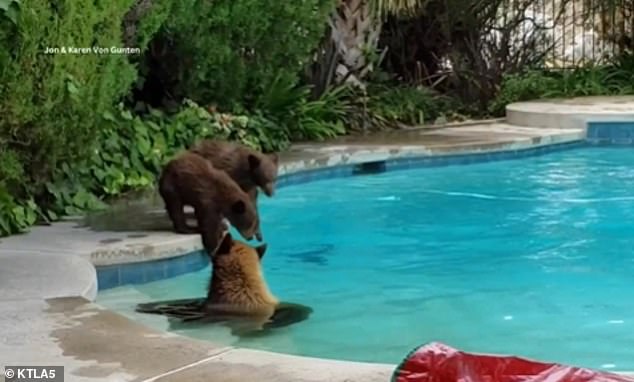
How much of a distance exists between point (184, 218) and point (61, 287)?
160 centimetres

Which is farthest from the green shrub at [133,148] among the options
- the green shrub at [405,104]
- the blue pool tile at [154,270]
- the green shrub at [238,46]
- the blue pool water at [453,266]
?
the green shrub at [405,104]

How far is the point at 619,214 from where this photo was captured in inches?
323

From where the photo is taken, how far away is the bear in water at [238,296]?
16.7ft

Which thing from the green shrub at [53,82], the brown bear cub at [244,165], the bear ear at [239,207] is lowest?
the bear ear at [239,207]

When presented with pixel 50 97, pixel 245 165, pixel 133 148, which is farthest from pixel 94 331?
pixel 133 148

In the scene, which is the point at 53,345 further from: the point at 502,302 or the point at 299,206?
the point at 299,206

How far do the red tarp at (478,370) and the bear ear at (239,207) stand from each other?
2.67m

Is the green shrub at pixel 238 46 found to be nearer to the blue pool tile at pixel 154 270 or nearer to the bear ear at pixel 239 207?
the bear ear at pixel 239 207

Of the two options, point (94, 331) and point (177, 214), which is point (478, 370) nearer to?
point (94, 331)

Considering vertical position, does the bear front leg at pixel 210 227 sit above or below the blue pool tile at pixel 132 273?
above

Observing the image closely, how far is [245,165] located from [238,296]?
165 cm

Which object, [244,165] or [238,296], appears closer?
[238,296]

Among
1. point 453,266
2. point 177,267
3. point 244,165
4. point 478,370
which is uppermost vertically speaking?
point 244,165

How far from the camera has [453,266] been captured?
6715 mm
